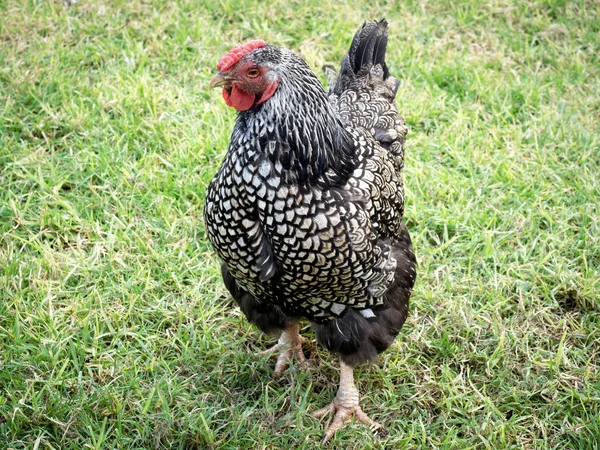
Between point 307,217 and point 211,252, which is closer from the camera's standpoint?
point 307,217

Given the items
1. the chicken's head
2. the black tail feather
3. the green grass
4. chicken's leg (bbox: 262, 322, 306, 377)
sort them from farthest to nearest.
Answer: the black tail feather, chicken's leg (bbox: 262, 322, 306, 377), the green grass, the chicken's head

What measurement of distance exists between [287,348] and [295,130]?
142 centimetres

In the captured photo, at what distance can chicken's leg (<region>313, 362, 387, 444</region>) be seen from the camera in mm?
3379

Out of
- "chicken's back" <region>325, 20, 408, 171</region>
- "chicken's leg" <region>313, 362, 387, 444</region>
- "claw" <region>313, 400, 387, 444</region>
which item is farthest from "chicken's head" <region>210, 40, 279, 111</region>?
"claw" <region>313, 400, 387, 444</region>

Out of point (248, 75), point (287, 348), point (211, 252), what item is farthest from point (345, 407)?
point (248, 75)

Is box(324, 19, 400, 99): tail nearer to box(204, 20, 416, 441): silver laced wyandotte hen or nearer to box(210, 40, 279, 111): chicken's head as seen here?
box(204, 20, 416, 441): silver laced wyandotte hen

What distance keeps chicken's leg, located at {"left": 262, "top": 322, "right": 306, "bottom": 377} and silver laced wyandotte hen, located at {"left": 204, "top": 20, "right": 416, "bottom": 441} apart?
0.19 m

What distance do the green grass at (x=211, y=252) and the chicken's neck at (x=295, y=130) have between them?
1290 millimetres

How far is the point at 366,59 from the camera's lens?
4004mm

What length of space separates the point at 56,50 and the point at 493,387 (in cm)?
413

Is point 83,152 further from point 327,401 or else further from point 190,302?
point 327,401

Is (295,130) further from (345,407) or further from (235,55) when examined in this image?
(345,407)

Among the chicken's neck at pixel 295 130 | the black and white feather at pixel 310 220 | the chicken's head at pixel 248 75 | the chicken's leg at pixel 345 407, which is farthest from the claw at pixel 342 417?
the chicken's head at pixel 248 75

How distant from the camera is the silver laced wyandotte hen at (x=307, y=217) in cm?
272
